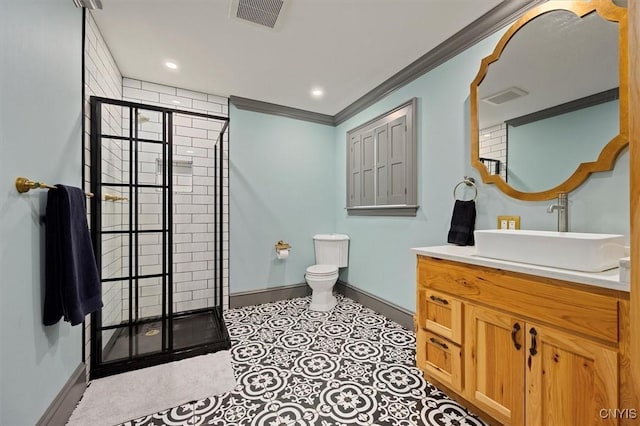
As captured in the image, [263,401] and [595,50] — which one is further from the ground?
Answer: [595,50]

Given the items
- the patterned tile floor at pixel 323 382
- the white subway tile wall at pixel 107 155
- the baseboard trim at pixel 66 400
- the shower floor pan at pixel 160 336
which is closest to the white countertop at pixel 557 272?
the patterned tile floor at pixel 323 382

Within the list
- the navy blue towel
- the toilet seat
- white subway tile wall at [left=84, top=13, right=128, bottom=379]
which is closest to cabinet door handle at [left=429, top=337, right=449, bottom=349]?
the toilet seat

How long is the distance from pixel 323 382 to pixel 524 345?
118 cm

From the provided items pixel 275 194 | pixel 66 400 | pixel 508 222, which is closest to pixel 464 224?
pixel 508 222

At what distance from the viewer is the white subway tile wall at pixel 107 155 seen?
1862mm

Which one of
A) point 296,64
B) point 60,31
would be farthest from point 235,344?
point 296,64

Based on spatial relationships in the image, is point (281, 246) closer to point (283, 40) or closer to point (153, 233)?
point (153, 233)

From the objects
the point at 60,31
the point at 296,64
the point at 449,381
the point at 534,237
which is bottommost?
the point at 449,381

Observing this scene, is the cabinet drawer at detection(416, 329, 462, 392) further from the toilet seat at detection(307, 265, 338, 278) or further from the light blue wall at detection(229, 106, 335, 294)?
the light blue wall at detection(229, 106, 335, 294)

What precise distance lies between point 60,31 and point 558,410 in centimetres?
308

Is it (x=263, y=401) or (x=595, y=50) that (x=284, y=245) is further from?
(x=595, y=50)

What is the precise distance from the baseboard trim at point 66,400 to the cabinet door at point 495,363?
214 cm

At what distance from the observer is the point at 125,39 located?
214cm

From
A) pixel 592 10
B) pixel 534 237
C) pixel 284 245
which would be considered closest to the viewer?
pixel 534 237
